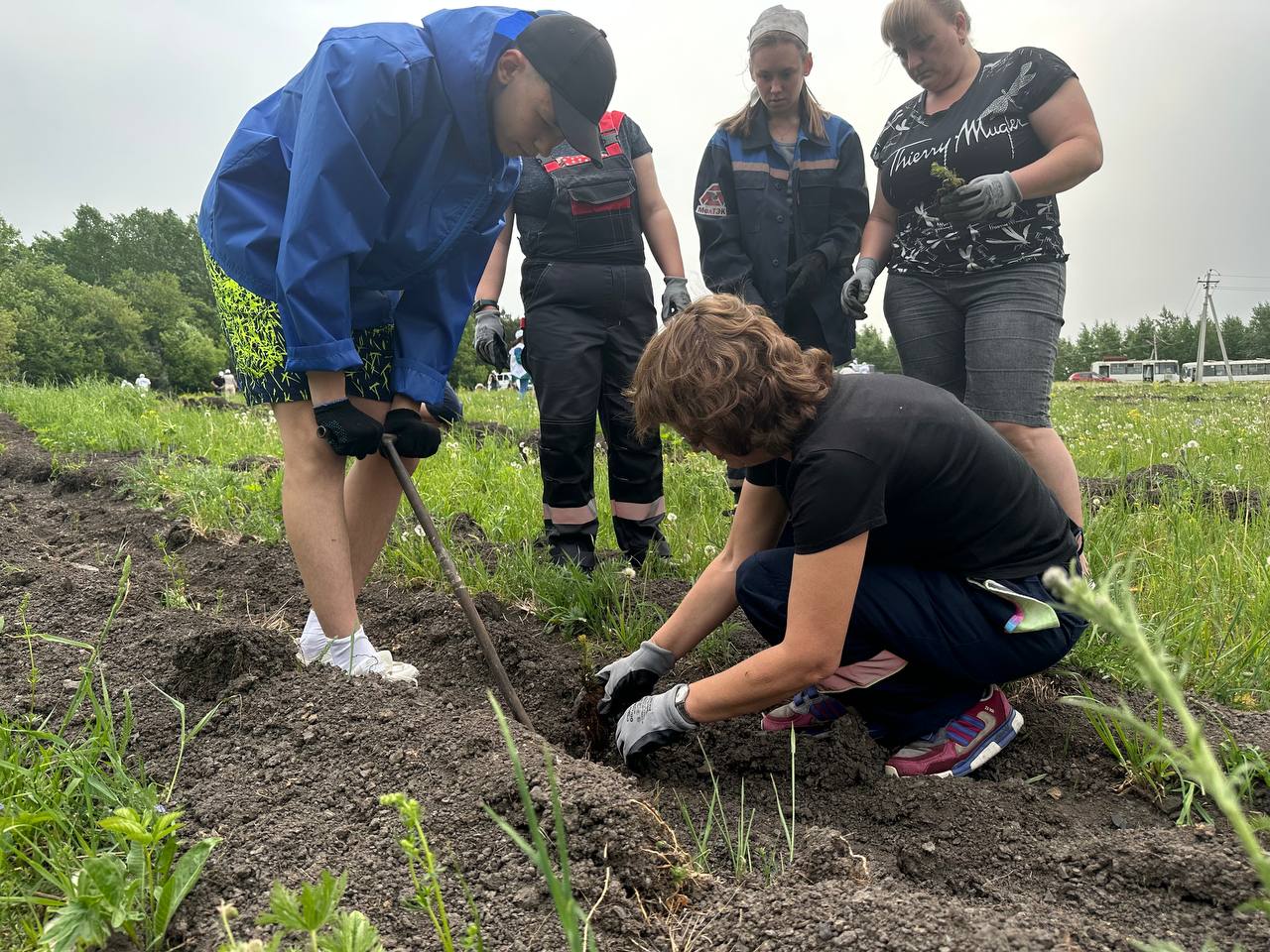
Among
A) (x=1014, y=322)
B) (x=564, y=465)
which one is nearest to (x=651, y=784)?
(x=564, y=465)

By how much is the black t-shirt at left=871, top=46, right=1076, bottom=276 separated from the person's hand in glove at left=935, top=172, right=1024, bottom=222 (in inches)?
2.5

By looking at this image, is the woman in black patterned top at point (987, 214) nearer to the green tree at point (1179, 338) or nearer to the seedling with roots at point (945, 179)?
the seedling with roots at point (945, 179)

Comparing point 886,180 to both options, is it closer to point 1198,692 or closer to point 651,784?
point 1198,692

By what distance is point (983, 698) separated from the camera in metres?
2.02

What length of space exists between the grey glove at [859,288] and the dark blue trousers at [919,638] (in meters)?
1.54

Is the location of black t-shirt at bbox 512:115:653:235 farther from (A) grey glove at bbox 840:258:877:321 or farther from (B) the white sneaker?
(B) the white sneaker

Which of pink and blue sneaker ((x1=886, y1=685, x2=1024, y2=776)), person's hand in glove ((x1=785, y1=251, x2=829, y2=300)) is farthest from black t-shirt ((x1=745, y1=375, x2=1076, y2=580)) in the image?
person's hand in glove ((x1=785, y1=251, x2=829, y2=300))

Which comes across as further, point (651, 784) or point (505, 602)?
point (505, 602)

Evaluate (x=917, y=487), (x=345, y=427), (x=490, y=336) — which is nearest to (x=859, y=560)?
(x=917, y=487)

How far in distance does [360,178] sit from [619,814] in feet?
4.85

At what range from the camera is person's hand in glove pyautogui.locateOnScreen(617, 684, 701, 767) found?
188 centimetres

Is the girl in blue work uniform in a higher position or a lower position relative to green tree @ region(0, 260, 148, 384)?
lower

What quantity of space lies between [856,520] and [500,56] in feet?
4.59

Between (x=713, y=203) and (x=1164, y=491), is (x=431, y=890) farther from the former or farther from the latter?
(x=1164, y=491)
